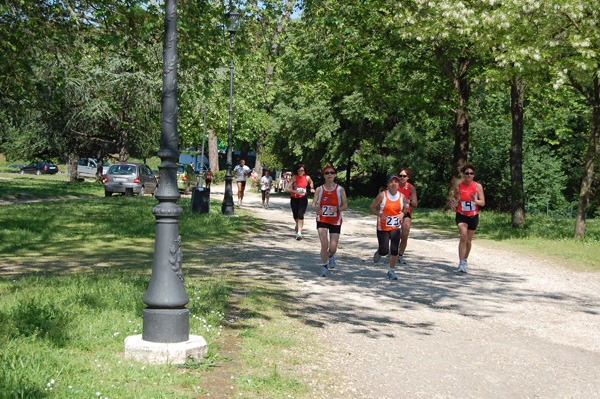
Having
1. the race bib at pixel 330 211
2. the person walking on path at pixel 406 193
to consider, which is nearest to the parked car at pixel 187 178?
the person walking on path at pixel 406 193

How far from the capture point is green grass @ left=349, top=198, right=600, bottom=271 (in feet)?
51.3

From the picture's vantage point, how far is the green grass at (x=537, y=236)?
616 inches

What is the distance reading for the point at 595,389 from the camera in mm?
5656

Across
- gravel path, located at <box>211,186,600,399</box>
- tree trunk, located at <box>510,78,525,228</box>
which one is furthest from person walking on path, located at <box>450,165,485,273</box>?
tree trunk, located at <box>510,78,525,228</box>

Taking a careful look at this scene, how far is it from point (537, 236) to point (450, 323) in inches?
503

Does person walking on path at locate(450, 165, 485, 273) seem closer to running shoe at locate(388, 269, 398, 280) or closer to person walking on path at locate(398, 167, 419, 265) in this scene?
person walking on path at locate(398, 167, 419, 265)

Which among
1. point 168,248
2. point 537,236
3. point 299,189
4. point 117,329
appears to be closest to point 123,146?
point 299,189

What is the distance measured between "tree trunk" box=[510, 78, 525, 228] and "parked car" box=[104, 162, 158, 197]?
19.4 meters

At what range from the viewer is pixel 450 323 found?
8.20 m

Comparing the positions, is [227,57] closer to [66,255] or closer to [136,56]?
[136,56]

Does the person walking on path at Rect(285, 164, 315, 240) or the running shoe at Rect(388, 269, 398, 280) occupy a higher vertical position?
the person walking on path at Rect(285, 164, 315, 240)

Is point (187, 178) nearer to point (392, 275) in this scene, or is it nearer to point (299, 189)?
point (299, 189)

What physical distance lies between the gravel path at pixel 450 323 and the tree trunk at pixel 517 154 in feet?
25.1

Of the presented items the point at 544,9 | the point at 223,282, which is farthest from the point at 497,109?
the point at 223,282
